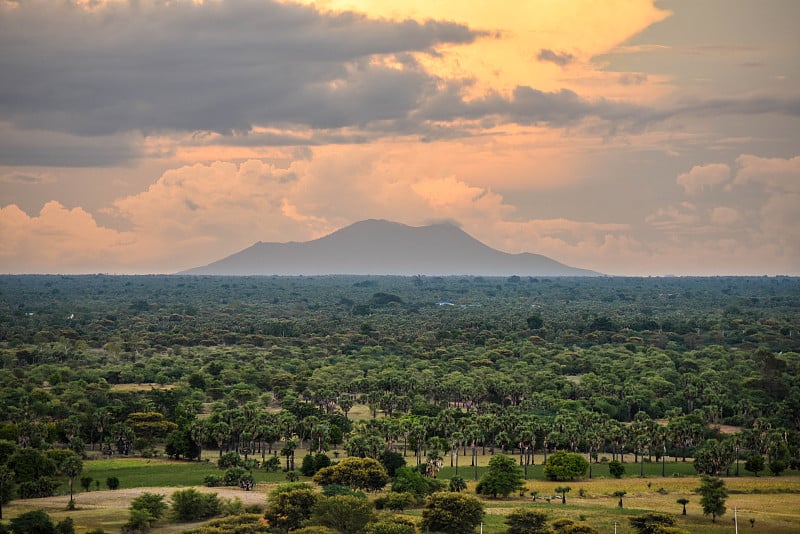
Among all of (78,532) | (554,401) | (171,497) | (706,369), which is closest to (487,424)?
(554,401)

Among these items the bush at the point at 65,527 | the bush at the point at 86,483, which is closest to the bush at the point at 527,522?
the bush at the point at 65,527

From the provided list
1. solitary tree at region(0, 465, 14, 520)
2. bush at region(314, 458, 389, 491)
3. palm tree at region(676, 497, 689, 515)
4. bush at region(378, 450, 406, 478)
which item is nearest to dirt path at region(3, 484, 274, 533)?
solitary tree at region(0, 465, 14, 520)

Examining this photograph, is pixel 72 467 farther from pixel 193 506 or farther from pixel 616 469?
pixel 616 469

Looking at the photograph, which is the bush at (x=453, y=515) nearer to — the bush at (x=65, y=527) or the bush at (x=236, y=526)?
the bush at (x=236, y=526)

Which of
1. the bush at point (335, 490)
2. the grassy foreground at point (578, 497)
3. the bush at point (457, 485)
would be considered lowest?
the grassy foreground at point (578, 497)

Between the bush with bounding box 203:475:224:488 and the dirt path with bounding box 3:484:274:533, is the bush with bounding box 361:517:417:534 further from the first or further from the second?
the bush with bounding box 203:475:224:488

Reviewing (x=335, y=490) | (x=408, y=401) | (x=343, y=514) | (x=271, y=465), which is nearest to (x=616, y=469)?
(x=335, y=490)
